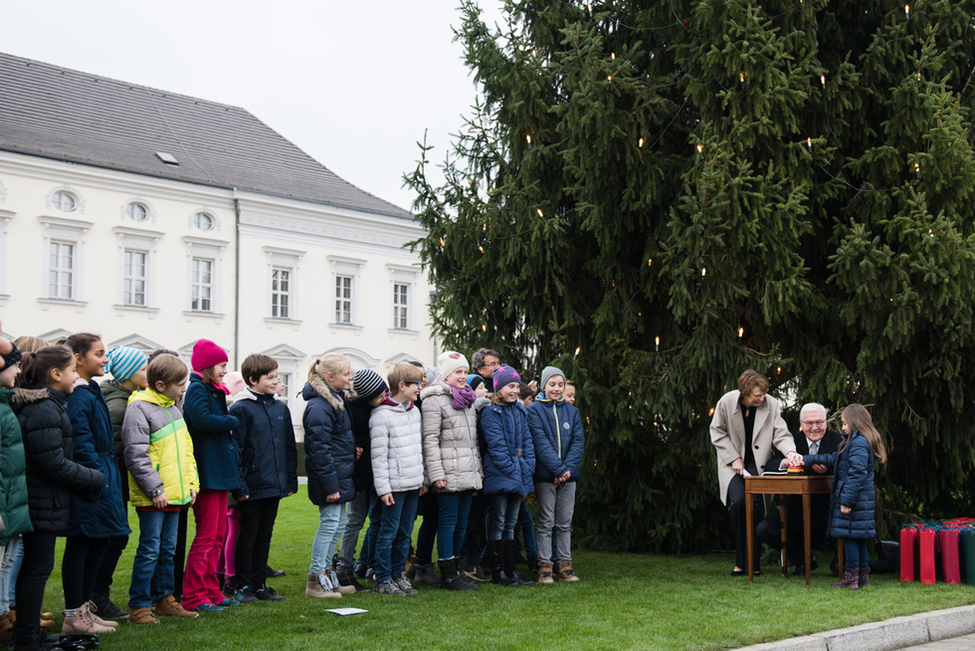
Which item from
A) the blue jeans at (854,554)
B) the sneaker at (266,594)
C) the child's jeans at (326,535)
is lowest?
the sneaker at (266,594)

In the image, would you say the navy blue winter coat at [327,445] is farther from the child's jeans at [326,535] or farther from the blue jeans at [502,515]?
the blue jeans at [502,515]

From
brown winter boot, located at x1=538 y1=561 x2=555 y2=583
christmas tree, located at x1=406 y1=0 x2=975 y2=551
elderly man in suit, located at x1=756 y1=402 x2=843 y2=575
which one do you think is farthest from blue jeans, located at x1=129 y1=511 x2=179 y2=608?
elderly man in suit, located at x1=756 y1=402 x2=843 y2=575

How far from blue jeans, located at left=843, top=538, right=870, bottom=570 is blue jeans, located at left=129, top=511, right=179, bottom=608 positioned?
224 inches

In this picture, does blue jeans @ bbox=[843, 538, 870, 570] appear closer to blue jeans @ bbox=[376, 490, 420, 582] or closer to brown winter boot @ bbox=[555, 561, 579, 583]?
brown winter boot @ bbox=[555, 561, 579, 583]

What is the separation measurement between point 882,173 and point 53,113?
28504 mm

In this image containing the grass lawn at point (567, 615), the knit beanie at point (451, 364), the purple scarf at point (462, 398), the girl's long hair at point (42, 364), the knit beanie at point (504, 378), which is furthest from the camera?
the knit beanie at point (504, 378)

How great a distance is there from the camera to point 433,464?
8.76m

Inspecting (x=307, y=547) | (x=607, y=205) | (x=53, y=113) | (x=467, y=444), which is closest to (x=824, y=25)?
(x=607, y=205)

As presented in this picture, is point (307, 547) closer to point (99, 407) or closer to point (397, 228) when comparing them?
point (99, 407)

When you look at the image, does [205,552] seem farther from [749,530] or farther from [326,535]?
[749,530]

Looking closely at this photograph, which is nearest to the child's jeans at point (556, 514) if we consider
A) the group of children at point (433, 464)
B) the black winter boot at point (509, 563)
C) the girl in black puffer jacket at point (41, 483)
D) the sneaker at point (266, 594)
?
the group of children at point (433, 464)

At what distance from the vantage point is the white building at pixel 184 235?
30203mm

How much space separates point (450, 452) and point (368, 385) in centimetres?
95

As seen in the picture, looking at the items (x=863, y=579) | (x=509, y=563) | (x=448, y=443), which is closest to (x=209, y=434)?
(x=448, y=443)
